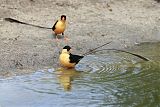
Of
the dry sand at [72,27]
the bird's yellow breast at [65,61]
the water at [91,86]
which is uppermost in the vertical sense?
the dry sand at [72,27]

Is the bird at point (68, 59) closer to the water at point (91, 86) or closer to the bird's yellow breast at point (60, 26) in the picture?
the water at point (91, 86)

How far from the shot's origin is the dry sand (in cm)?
1077

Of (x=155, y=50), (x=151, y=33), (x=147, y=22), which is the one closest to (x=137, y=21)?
(x=147, y=22)

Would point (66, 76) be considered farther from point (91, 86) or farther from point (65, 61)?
point (91, 86)

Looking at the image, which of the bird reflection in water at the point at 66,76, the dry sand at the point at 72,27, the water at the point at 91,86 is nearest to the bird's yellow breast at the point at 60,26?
the dry sand at the point at 72,27

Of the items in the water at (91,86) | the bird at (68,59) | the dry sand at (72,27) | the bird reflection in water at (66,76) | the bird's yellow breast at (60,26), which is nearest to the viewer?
the water at (91,86)

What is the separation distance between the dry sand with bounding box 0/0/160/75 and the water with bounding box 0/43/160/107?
702mm

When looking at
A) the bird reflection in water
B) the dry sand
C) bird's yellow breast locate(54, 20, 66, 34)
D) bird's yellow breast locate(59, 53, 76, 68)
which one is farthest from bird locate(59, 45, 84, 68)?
bird's yellow breast locate(54, 20, 66, 34)

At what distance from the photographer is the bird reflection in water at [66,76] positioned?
8.80 metres

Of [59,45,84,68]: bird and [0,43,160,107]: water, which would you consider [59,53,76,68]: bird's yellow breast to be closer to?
[59,45,84,68]: bird

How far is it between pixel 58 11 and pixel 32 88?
691 cm

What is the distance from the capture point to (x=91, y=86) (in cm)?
879

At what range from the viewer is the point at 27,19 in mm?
13922

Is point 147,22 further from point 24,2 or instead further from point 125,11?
point 24,2
